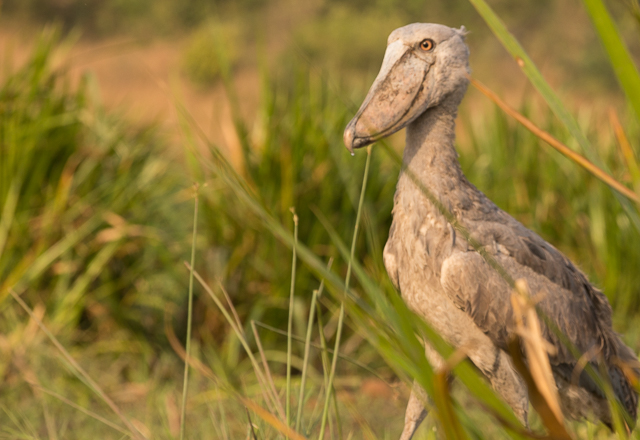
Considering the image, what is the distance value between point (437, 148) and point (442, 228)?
0.18m

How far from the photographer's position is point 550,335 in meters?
1.58

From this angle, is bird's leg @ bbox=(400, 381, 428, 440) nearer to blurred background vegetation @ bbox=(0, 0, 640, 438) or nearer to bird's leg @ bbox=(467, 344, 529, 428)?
bird's leg @ bbox=(467, 344, 529, 428)

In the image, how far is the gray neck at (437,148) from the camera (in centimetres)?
143

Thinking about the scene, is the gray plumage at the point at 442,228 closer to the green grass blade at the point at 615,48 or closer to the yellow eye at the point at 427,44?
the yellow eye at the point at 427,44

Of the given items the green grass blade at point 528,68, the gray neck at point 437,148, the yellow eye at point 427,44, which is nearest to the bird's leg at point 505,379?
the gray neck at point 437,148

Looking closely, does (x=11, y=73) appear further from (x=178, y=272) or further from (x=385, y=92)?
(x=385, y=92)

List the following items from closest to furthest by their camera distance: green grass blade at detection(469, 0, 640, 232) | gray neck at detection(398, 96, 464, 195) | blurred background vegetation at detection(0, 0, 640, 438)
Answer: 1. green grass blade at detection(469, 0, 640, 232)
2. gray neck at detection(398, 96, 464, 195)
3. blurred background vegetation at detection(0, 0, 640, 438)

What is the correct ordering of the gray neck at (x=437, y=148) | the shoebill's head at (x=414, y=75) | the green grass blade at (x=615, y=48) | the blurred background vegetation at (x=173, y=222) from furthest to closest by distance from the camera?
the blurred background vegetation at (x=173, y=222) → the gray neck at (x=437, y=148) → the shoebill's head at (x=414, y=75) → the green grass blade at (x=615, y=48)

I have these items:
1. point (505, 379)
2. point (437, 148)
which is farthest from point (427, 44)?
point (505, 379)

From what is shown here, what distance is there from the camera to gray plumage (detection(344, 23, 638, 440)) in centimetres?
136

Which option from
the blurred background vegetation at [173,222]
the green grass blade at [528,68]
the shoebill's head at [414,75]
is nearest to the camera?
the green grass blade at [528,68]

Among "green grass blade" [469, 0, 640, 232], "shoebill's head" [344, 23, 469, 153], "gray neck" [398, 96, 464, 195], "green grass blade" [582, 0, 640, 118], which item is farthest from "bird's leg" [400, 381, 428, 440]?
"green grass blade" [582, 0, 640, 118]

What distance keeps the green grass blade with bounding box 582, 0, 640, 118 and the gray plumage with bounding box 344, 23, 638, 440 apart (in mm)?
765

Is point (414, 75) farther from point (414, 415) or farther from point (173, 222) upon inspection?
point (173, 222)
